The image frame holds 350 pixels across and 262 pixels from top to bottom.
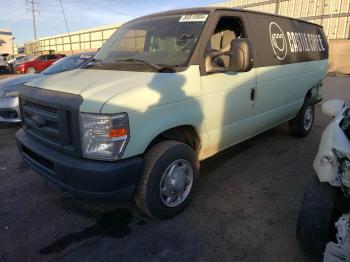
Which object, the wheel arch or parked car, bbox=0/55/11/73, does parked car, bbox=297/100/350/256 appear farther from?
parked car, bbox=0/55/11/73

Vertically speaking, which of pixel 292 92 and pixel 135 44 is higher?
pixel 135 44

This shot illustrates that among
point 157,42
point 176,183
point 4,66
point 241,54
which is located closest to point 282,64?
point 241,54

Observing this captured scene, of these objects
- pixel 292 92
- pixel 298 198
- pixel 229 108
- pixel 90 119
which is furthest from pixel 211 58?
pixel 292 92

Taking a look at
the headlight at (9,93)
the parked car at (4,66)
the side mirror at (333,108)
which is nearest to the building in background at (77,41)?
the parked car at (4,66)

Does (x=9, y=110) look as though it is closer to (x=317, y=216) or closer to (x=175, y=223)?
(x=175, y=223)

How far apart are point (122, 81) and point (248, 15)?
2.16m

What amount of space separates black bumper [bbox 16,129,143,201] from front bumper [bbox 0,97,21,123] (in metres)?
3.83

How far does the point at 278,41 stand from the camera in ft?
15.1

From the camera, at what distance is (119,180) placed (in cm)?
264

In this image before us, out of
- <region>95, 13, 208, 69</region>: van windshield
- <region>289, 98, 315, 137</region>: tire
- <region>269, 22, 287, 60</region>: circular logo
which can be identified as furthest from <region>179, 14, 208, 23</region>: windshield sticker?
<region>289, 98, 315, 137</region>: tire

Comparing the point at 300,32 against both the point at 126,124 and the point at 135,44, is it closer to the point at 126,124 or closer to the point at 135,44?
the point at 135,44

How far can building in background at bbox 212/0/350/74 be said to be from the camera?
11.6 metres

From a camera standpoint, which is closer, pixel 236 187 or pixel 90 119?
pixel 90 119

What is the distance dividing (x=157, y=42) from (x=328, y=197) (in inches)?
95.9
